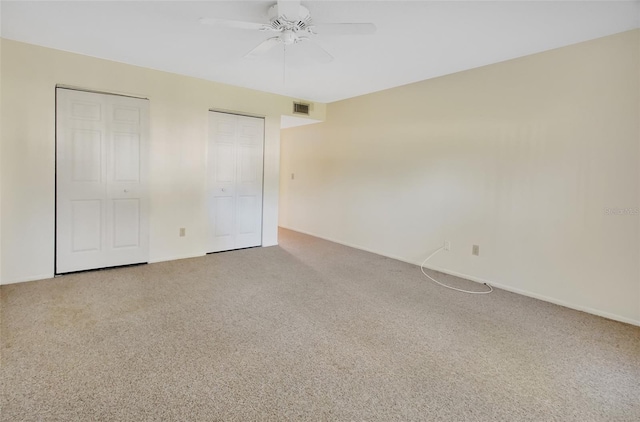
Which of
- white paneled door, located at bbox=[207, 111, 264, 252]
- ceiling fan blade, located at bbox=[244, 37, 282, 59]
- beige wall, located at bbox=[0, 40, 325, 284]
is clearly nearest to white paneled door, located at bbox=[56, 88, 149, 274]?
beige wall, located at bbox=[0, 40, 325, 284]

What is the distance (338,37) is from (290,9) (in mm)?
858

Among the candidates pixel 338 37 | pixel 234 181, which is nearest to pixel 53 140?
pixel 234 181

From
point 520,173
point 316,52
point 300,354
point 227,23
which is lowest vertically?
point 300,354

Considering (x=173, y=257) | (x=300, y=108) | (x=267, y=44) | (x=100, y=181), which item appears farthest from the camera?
(x=300, y=108)

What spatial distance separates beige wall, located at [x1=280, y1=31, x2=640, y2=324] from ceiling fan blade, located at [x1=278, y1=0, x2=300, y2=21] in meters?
2.37

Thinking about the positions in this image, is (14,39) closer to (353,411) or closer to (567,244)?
(353,411)

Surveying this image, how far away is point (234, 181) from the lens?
4.79 meters

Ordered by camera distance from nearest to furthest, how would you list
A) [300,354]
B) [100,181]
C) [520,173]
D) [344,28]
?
[300,354] → [344,28] → [520,173] → [100,181]

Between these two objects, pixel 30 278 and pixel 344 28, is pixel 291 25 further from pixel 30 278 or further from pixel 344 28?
pixel 30 278

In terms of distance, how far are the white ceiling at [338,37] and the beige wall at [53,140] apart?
20cm

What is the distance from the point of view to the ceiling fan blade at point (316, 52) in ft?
9.18

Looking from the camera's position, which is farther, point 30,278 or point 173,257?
point 173,257

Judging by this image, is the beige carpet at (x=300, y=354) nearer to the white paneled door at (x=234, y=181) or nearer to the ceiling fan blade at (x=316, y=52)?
the white paneled door at (x=234, y=181)

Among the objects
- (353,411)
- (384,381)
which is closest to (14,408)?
(353,411)
